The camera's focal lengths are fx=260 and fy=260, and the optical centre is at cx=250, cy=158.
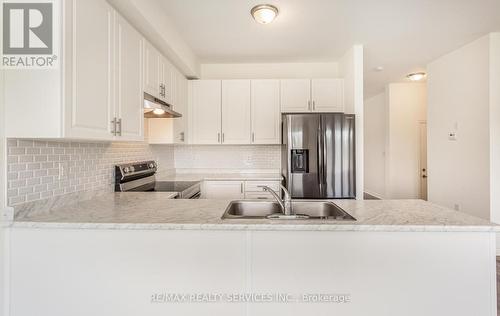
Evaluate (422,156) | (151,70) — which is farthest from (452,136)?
(151,70)

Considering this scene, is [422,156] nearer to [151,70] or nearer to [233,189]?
[233,189]

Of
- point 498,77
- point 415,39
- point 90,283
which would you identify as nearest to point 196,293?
point 90,283

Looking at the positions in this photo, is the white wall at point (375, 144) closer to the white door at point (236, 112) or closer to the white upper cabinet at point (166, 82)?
the white door at point (236, 112)

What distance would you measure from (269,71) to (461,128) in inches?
105

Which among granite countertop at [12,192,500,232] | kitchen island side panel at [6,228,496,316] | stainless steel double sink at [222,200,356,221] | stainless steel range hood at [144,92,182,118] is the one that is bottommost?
kitchen island side panel at [6,228,496,316]

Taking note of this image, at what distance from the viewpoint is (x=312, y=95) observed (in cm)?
354

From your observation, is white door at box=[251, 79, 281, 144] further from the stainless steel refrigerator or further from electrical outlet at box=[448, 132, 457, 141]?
electrical outlet at box=[448, 132, 457, 141]

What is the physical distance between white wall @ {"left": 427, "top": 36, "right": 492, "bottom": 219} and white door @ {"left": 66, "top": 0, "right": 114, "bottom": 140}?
383 cm

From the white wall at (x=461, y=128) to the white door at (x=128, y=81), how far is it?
12.1 feet

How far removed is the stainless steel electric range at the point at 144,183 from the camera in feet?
7.47

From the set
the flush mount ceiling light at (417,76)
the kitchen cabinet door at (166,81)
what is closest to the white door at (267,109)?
the kitchen cabinet door at (166,81)

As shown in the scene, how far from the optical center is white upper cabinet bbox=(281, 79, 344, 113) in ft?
11.6

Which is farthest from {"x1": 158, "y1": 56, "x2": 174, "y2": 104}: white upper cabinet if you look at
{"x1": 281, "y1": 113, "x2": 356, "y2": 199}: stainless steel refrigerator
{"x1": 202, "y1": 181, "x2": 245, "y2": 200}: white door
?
{"x1": 281, "y1": 113, "x2": 356, "y2": 199}: stainless steel refrigerator

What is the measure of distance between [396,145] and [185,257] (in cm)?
528
